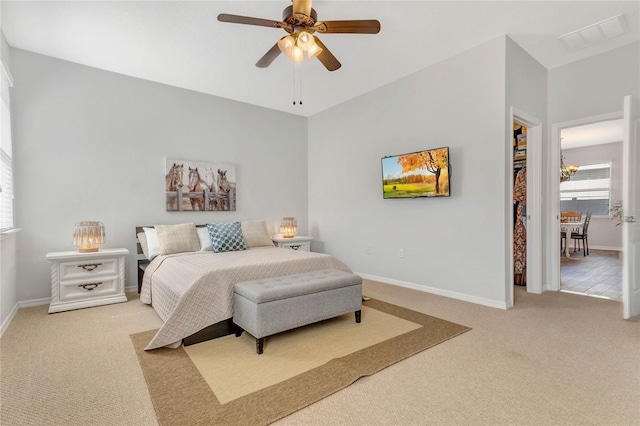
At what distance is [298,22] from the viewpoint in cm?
232

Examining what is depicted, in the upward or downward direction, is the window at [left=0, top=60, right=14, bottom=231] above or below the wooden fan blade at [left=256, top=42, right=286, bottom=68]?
below

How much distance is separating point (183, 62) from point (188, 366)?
3.39 m

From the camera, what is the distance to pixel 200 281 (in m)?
2.61

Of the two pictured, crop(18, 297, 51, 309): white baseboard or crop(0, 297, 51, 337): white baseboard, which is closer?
crop(0, 297, 51, 337): white baseboard

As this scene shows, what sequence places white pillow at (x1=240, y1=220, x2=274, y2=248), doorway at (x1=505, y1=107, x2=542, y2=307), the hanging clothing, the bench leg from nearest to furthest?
the bench leg < doorway at (x1=505, y1=107, x2=542, y2=307) < the hanging clothing < white pillow at (x1=240, y1=220, x2=274, y2=248)

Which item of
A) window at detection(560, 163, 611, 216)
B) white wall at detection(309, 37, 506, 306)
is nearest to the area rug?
white wall at detection(309, 37, 506, 306)

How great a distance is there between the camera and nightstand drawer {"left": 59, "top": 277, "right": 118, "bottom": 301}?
3.41m

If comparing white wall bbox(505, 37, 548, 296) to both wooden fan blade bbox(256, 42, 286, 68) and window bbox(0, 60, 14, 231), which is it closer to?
wooden fan blade bbox(256, 42, 286, 68)

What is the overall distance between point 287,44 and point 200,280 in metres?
2.04

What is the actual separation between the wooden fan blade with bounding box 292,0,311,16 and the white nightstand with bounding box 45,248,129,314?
10.5 ft

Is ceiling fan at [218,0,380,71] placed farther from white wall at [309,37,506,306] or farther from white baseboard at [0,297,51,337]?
white baseboard at [0,297,51,337]

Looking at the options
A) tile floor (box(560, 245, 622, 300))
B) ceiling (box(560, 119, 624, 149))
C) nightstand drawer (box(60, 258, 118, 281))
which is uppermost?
ceiling (box(560, 119, 624, 149))

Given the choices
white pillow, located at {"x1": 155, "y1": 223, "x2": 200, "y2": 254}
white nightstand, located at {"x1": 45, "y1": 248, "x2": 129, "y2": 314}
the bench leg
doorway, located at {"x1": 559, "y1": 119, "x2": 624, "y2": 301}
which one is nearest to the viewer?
the bench leg

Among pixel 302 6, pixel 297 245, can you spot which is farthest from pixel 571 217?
pixel 302 6
